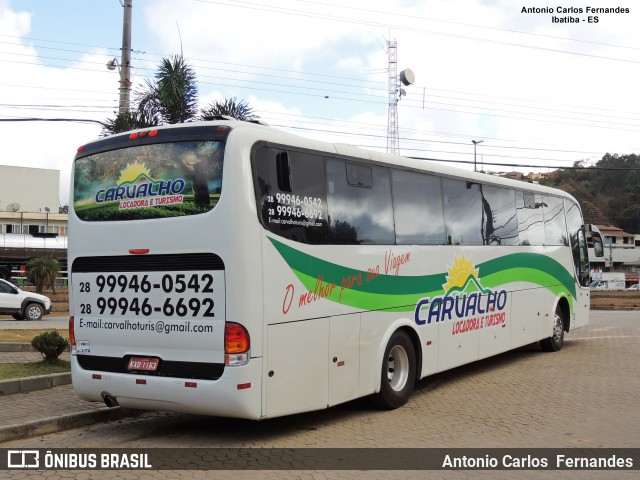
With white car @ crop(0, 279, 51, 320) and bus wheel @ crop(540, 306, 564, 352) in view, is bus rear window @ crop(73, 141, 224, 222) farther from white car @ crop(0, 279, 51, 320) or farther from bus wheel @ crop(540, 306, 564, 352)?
white car @ crop(0, 279, 51, 320)

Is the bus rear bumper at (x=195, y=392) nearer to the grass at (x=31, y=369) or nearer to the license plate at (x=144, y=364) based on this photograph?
the license plate at (x=144, y=364)

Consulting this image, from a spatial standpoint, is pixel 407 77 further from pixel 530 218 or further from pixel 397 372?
pixel 397 372

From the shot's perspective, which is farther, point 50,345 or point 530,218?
point 530,218

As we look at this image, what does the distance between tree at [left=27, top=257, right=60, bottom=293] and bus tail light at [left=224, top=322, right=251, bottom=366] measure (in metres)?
34.4

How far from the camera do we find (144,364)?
7188 millimetres

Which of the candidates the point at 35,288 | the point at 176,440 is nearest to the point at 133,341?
the point at 176,440

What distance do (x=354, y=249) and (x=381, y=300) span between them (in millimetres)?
872

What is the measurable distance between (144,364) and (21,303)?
1930 cm

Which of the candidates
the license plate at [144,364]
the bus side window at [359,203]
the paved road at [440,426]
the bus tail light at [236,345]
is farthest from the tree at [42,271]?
the bus tail light at [236,345]

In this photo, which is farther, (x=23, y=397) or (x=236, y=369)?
(x=23, y=397)

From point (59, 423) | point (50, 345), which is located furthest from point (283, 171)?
point (50, 345)

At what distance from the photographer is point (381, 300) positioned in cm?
870

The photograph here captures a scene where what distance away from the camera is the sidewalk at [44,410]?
7.28 metres

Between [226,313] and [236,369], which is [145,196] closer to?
[226,313]
